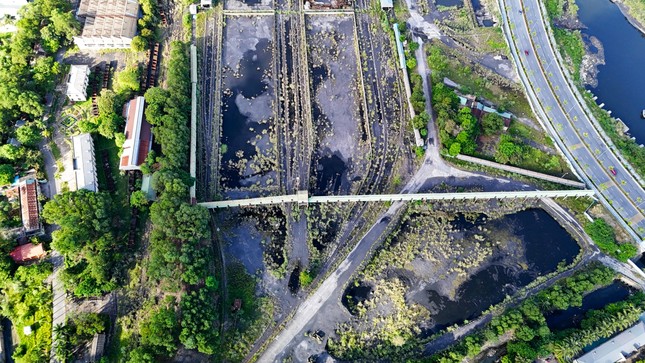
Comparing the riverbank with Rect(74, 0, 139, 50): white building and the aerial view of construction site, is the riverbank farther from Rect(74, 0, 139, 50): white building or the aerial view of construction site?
Rect(74, 0, 139, 50): white building

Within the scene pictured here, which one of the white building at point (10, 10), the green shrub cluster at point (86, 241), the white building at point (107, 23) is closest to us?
the green shrub cluster at point (86, 241)

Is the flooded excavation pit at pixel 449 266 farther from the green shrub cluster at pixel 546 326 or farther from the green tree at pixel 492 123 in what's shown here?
the green tree at pixel 492 123

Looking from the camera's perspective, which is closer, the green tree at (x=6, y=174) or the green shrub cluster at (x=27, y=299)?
the green shrub cluster at (x=27, y=299)

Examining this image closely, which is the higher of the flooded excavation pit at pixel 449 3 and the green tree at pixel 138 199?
the flooded excavation pit at pixel 449 3

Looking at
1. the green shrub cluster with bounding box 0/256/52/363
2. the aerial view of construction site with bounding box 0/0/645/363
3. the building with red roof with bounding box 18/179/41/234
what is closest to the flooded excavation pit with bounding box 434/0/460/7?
the aerial view of construction site with bounding box 0/0/645/363

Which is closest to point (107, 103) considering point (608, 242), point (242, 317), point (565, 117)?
point (242, 317)

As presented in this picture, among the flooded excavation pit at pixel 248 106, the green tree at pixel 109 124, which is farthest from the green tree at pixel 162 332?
the green tree at pixel 109 124
